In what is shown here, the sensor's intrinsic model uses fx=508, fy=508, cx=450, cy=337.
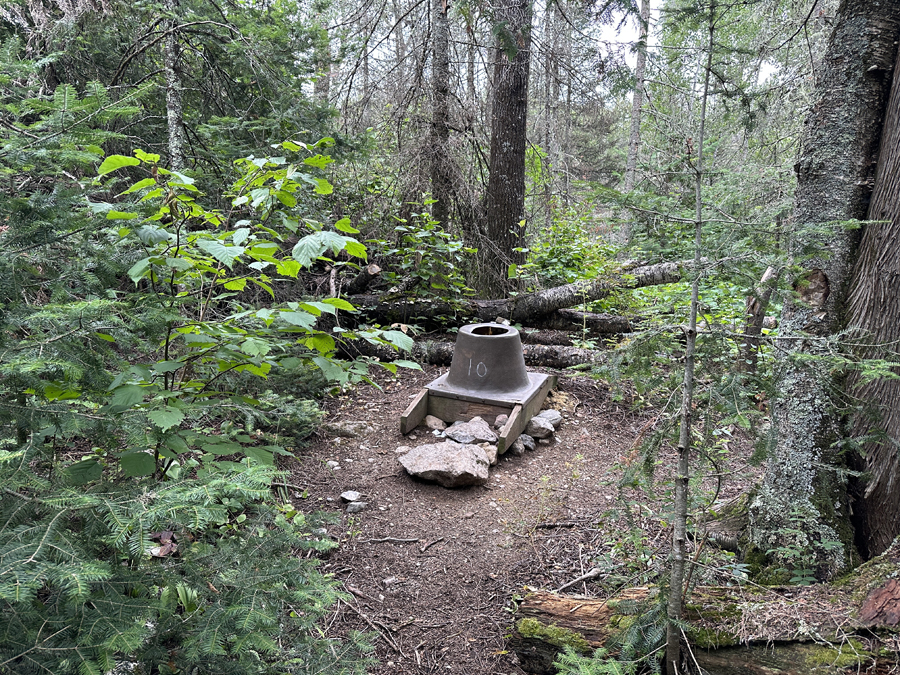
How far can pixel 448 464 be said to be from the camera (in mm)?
3939

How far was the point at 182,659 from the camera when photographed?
4.91 ft

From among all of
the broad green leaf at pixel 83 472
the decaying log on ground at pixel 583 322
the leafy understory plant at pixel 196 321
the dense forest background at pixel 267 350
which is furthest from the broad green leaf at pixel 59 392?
the decaying log on ground at pixel 583 322

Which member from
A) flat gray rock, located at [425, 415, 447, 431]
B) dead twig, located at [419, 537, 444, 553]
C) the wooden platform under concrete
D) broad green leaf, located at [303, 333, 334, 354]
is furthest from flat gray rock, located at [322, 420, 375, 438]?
broad green leaf, located at [303, 333, 334, 354]

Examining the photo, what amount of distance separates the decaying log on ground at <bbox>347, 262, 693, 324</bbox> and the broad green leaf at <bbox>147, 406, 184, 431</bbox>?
16.1 ft

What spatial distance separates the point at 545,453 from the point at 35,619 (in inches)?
150

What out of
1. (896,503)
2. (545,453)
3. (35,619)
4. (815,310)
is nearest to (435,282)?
(545,453)

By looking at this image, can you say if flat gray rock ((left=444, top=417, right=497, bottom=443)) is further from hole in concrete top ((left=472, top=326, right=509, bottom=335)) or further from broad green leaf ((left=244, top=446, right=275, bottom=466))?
broad green leaf ((left=244, top=446, right=275, bottom=466))

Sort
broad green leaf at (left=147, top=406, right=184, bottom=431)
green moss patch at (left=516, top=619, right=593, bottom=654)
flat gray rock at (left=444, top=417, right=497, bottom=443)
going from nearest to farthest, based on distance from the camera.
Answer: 1. broad green leaf at (left=147, top=406, right=184, bottom=431)
2. green moss patch at (left=516, top=619, right=593, bottom=654)
3. flat gray rock at (left=444, top=417, right=497, bottom=443)

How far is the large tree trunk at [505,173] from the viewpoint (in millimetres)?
7125

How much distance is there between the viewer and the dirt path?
8.70ft

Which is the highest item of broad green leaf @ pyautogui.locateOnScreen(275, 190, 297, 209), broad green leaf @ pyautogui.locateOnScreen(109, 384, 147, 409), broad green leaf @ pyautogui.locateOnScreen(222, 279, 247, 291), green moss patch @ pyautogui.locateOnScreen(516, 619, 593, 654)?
broad green leaf @ pyautogui.locateOnScreen(275, 190, 297, 209)

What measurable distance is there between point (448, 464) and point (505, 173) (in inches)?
192

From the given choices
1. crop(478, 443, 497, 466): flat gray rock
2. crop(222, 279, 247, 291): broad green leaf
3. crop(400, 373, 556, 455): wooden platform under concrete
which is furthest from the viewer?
crop(400, 373, 556, 455): wooden platform under concrete

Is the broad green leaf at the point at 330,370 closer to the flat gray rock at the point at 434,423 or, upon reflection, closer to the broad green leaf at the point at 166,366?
the broad green leaf at the point at 166,366
